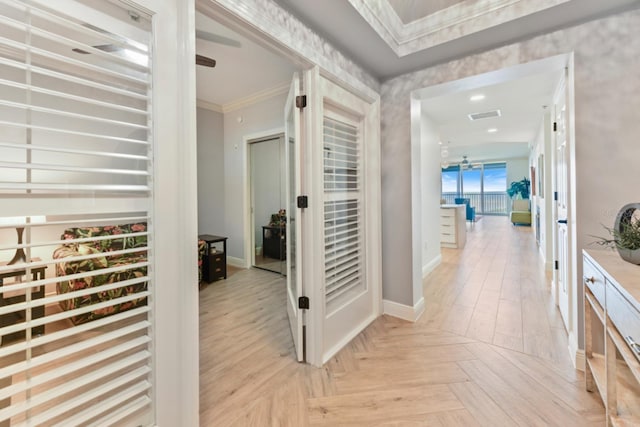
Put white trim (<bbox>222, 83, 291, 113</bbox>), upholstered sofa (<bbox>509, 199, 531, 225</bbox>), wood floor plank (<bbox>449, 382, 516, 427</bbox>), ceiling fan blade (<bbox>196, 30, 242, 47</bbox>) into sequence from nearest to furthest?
wood floor plank (<bbox>449, 382, 516, 427</bbox>), ceiling fan blade (<bbox>196, 30, 242, 47</bbox>), white trim (<bbox>222, 83, 291, 113</bbox>), upholstered sofa (<bbox>509, 199, 531, 225</bbox>)

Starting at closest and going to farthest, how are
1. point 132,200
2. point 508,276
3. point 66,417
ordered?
1. point 66,417
2. point 132,200
3. point 508,276

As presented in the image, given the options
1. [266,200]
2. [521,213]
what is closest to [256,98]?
[266,200]

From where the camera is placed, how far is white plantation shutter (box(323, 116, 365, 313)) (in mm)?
2059

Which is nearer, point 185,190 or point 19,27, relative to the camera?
point 19,27

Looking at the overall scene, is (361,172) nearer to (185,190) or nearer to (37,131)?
(185,190)

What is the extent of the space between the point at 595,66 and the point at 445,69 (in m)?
0.91

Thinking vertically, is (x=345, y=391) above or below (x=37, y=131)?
below

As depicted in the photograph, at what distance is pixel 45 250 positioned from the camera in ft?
2.84

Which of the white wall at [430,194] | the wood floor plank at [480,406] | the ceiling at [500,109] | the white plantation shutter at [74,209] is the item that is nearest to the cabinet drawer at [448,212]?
the white wall at [430,194]

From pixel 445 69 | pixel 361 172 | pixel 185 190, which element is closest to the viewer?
pixel 185 190

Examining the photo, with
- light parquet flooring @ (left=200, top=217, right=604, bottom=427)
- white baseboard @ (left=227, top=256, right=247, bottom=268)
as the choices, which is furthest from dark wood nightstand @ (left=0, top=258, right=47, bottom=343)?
white baseboard @ (left=227, top=256, right=247, bottom=268)

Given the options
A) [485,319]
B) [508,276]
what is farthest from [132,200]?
[508,276]

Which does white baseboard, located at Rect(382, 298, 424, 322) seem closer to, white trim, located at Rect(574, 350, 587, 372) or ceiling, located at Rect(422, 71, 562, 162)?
white trim, located at Rect(574, 350, 587, 372)

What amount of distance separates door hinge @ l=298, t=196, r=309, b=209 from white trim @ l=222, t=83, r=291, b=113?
8.20ft
